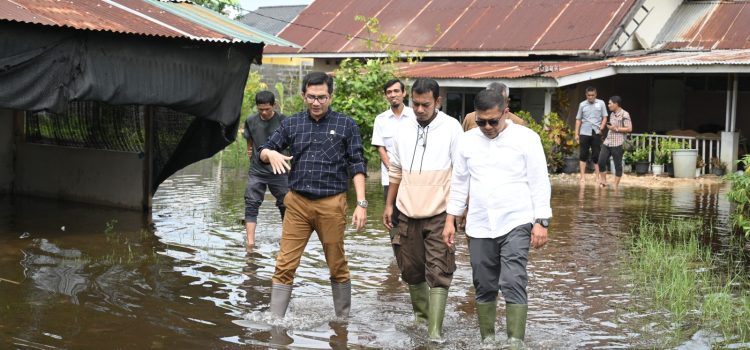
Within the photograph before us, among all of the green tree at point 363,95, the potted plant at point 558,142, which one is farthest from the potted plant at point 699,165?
the green tree at point 363,95

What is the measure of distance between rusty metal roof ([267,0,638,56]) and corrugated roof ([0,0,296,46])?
878 cm

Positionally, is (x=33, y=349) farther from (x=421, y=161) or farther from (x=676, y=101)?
(x=676, y=101)

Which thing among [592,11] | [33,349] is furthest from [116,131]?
[592,11]

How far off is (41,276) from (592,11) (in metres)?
18.0

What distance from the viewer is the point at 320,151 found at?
7.59 m

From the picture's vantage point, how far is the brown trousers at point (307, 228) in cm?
757

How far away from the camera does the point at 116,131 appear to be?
1424cm

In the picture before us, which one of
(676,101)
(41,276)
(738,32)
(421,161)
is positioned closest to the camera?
(421,161)

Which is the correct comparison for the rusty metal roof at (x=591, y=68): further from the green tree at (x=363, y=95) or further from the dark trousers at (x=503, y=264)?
the dark trousers at (x=503, y=264)

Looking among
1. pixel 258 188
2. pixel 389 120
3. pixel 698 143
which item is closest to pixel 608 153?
pixel 698 143

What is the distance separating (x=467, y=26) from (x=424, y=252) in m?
19.8

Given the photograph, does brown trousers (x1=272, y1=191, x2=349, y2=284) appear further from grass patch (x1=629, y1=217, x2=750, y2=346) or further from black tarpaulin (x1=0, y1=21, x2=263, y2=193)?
black tarpaulin (x1=0, y1=21, x2=263, y2=193)

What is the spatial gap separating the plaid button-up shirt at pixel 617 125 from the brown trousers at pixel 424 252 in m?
11.0

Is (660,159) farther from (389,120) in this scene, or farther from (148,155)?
(389,120)
